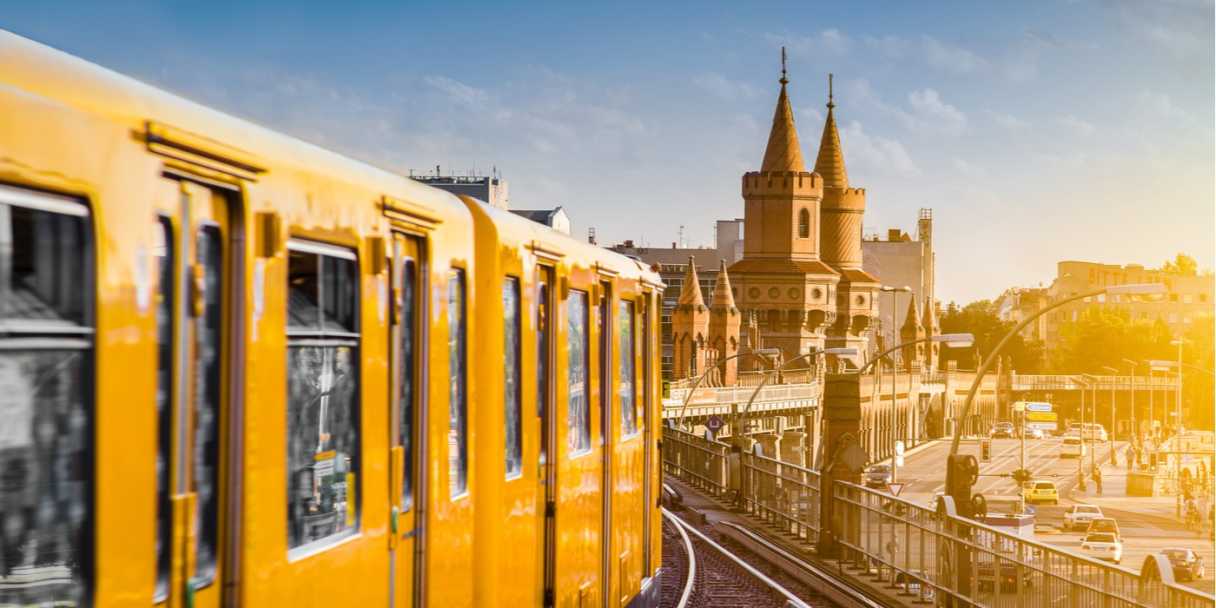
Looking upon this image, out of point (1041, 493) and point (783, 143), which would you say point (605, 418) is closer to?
point (1041, 493)

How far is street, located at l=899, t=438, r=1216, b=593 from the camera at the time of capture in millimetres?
64562

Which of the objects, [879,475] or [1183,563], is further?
[879,475]

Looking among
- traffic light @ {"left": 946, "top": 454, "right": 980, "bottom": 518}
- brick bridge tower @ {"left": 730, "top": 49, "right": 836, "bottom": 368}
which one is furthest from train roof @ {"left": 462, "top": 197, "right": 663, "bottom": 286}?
brick bridge tower @ {"left": 730, "top": 49, "right": 836, "bottom": 368}

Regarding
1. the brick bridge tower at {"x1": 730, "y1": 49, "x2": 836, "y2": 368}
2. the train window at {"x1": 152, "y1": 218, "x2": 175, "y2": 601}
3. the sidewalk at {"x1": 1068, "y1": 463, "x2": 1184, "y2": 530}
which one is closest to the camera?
the train window at {"x1": 152, "y1": 218, "x2": 175, "y2": 601}

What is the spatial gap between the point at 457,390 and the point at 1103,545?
48923 mm

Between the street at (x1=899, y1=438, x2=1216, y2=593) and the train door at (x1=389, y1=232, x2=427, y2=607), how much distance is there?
32278mm

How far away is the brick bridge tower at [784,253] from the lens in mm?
148375

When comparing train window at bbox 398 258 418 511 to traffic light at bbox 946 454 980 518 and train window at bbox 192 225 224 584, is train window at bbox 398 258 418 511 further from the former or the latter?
traffic light at bbox 946 454 980 518

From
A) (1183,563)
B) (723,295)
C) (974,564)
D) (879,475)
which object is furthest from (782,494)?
(723,295)

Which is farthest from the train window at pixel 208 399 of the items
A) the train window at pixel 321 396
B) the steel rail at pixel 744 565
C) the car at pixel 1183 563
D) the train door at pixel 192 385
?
the car at pixel 1183 563

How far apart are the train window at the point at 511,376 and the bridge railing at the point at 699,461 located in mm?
24107

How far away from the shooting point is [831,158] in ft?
543

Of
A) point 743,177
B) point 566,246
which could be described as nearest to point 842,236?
point 743,177

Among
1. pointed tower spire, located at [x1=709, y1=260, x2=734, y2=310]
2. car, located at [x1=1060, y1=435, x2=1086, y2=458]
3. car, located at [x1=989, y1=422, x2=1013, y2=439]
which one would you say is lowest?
car, located at [x1=989, y1=422, x2=1013, y2=439]
